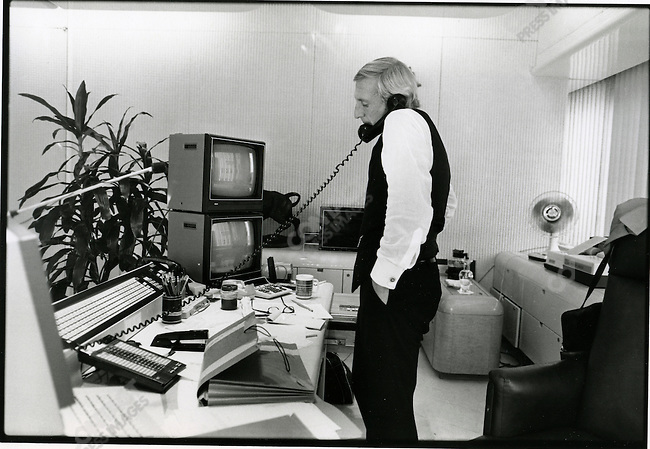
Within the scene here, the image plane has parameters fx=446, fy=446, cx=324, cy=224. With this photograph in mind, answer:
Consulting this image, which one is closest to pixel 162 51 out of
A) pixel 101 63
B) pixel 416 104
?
pixel 101 63

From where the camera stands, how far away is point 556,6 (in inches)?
61.7

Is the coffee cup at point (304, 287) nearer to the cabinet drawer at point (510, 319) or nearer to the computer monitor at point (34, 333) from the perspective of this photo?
the computer monitor at point (34, 333)

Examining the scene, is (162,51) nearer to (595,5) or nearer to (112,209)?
(112,209)

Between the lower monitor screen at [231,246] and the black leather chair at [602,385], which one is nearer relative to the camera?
the black leather chair at [602,385]

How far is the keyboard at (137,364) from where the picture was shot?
1.08m

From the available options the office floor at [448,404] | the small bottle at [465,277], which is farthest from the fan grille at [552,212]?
the office floor at [448,404]

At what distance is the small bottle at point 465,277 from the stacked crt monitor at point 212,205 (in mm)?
1328

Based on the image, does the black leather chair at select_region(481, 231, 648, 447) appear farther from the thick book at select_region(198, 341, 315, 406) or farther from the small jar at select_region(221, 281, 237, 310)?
the small jar at select_region(221, 281, 237, 310)

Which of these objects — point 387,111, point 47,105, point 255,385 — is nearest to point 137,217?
point 47,105

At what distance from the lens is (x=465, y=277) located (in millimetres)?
2857

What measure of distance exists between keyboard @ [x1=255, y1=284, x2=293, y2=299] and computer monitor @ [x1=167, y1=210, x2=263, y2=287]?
180 mm

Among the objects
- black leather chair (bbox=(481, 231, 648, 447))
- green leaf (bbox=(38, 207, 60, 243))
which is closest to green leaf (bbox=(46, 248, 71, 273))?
green leaf (bbox=(38, 207, 60, 243))

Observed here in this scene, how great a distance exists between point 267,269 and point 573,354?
4.98 feet

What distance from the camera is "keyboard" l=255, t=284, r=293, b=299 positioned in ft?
6.61
